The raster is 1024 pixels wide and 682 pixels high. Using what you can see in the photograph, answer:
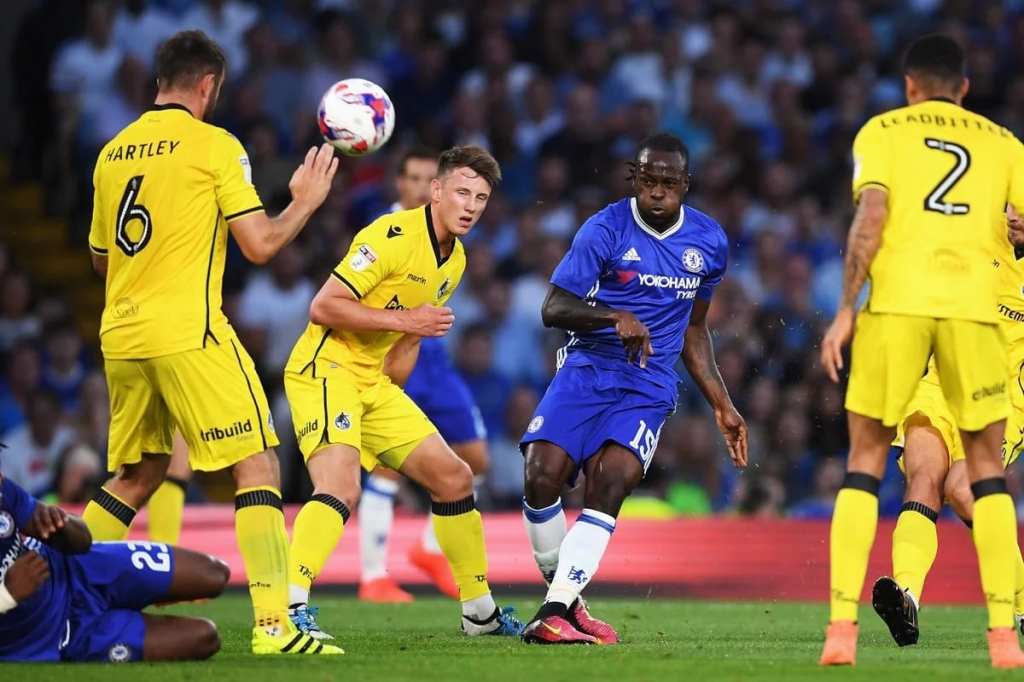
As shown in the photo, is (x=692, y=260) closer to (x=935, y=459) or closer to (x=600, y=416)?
(x=600, y=416)

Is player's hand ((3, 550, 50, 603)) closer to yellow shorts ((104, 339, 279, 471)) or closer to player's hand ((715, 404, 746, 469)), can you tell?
yellow shorts ((104, 339, 279, 471))

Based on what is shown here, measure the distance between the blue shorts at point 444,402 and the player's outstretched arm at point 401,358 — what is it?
2.25m

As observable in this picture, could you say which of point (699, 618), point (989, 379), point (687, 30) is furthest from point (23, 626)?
point (687, 30)

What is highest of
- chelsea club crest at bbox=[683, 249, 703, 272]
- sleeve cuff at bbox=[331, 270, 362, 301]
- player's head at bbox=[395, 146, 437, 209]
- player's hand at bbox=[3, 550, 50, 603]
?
player's head at bbox=[395, 146, 437, 209]

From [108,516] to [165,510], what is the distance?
2.06 meters

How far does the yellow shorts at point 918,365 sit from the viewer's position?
6.14 meters

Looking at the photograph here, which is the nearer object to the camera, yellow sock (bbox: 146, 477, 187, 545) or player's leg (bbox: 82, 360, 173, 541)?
player's leg (bbox: 82, 360, 173, 541)

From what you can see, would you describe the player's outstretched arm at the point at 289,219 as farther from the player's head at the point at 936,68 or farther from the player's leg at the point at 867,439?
the player's head at the point at 936,68

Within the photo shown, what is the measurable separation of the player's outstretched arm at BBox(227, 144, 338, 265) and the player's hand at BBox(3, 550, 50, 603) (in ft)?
4.90

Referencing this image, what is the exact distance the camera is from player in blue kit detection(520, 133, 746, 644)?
766 cm

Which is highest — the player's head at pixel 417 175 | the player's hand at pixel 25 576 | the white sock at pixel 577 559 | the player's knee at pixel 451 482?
the player's head at pixel 417 175

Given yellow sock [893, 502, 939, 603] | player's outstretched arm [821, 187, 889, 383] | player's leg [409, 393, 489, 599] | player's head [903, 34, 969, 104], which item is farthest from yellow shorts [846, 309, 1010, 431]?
player's leg [409, 393, 489, 599]

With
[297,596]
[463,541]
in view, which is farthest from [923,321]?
[297,596]

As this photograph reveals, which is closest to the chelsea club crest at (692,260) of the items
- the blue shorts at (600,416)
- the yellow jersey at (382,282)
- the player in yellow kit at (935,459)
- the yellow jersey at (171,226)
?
the blue shorts at (600,416)
